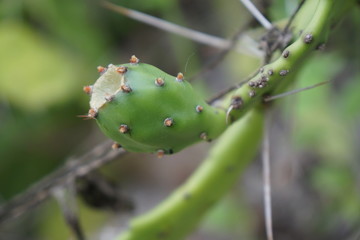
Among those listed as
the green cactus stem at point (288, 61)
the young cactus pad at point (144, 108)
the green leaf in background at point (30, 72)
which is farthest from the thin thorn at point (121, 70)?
the green leaf in background at point (30, 72)

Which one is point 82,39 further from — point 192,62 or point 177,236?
point 177,236

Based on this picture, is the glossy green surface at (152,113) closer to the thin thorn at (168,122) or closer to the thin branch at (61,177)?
the thin thorn at (168,122)

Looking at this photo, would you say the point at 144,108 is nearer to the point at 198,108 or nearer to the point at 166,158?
the point at 198,108

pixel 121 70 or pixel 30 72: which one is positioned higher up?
pixel 30 72

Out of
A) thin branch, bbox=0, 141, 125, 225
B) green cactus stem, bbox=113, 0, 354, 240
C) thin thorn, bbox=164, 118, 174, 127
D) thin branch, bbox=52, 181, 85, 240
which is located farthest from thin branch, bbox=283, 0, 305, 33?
thin branch, bbox=52, 181, 85, 240

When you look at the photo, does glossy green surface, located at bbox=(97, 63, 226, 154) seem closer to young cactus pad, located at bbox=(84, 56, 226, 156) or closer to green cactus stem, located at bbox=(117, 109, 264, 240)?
young cactus pad, located at bbox=(84, 56, 226, 156)

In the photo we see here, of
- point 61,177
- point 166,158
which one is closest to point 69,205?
point 61,177

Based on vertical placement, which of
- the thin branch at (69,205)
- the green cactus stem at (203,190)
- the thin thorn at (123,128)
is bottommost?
the thin thorn at (123,128)
